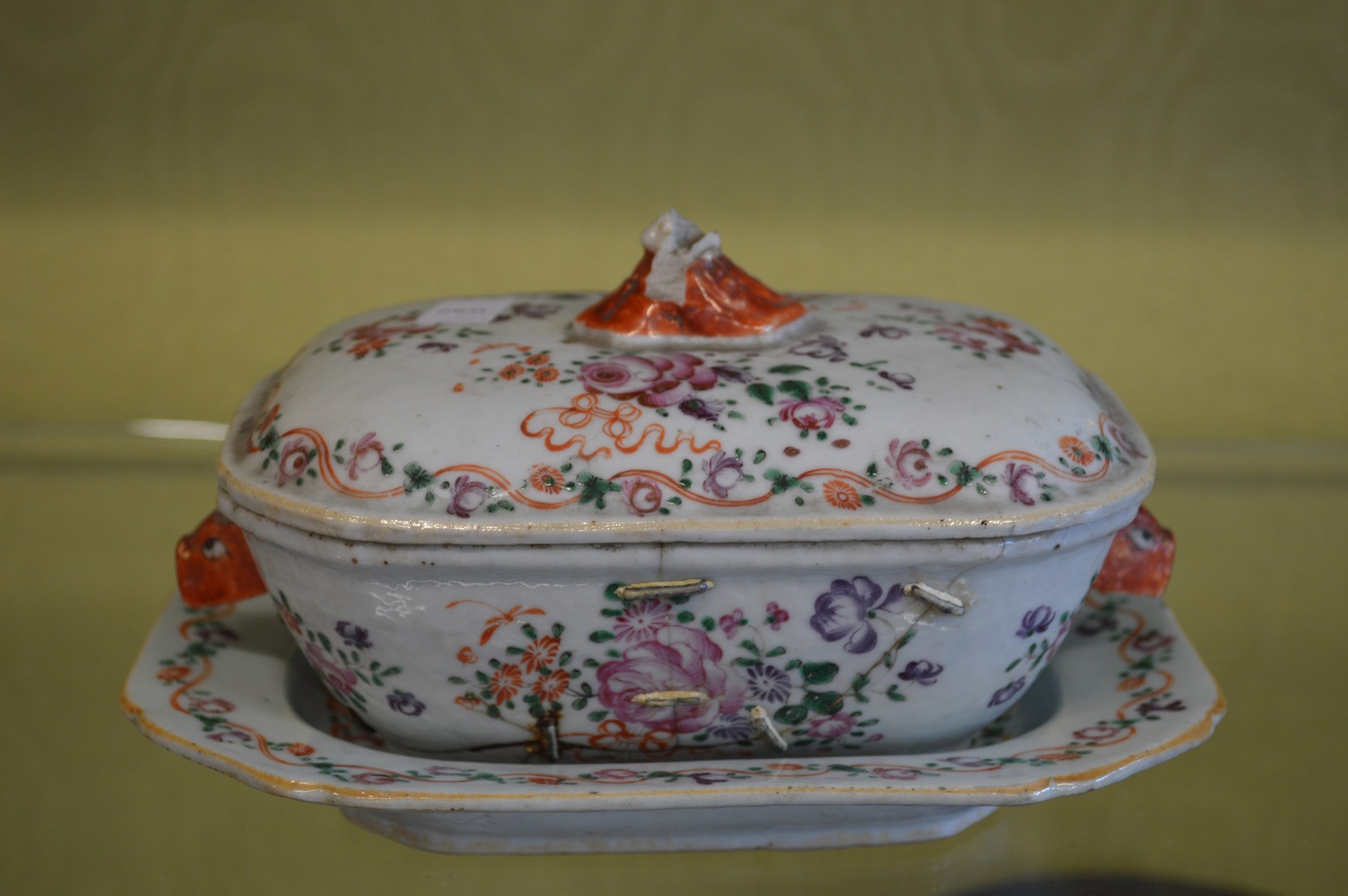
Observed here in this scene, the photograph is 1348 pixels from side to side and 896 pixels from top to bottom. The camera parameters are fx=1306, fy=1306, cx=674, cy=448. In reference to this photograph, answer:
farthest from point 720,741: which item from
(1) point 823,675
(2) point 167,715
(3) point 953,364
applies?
(2) point 167,715

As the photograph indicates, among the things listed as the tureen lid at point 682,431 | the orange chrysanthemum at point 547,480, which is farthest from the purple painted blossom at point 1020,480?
the orange chrysanthemum at point 547,480

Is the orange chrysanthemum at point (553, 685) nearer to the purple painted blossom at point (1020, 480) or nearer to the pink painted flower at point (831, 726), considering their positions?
the pink painted flower at point (831, 726)

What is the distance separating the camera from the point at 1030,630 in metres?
1.21

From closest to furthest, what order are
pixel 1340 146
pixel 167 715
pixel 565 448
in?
pixel 565 448
pixel 167 715
pixel 1340 146

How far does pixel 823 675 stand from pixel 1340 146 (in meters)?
1.48

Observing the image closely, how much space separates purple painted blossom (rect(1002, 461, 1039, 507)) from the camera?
3.67 feet

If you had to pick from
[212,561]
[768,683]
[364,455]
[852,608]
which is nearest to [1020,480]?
[852,608]

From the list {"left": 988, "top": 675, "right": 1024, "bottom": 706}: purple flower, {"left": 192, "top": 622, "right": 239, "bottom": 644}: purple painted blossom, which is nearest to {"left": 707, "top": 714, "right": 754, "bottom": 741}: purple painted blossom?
{"left": 988, "top": 675, "right": 1024, "bottom": 706}: purple flower

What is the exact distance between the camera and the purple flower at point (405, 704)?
1.21m

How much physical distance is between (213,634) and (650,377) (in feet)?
1.96

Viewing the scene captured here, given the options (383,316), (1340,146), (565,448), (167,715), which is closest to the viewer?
(565,448)

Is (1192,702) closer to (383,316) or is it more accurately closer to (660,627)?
(660,627)

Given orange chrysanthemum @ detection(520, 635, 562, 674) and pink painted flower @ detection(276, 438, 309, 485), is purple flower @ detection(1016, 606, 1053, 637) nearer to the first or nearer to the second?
orange chrysanthemum @ detection(520, 635, 562, 674)

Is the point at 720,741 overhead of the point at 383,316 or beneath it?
beneath
